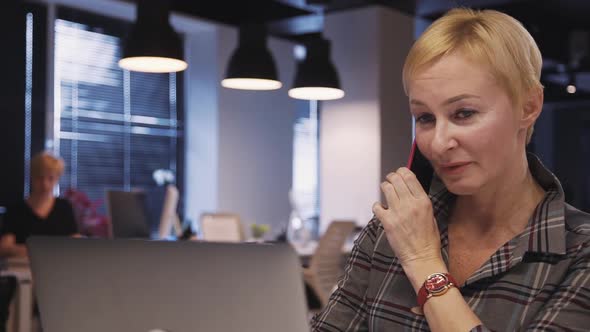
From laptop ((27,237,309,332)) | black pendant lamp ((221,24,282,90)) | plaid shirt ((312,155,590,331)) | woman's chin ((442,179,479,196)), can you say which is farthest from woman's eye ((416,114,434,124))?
black pendant lamp ((221,24,282,90))

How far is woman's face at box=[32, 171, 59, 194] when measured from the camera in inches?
188

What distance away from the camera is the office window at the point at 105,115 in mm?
6918

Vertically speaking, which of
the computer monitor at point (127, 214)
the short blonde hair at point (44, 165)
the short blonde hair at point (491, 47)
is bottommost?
the computer monitor at point (127, 214)

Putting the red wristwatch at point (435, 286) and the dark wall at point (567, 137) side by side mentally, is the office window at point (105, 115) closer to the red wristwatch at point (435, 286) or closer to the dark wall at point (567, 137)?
the red wristwatch at point (435, 286)

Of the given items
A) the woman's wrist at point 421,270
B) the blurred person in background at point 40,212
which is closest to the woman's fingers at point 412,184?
the woman's wrist at point 421,270

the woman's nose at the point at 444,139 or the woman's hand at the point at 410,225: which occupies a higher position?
the woman's nose at the point at 444,139

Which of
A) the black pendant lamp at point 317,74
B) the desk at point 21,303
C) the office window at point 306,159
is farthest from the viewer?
the office window at point 306,159

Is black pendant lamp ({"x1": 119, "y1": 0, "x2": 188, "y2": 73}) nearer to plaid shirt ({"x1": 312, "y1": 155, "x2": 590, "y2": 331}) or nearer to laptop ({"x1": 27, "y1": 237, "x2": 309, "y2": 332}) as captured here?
plaid shirt ({"x1": 312, "y1": 155, "x2": 590, "y2": 331})

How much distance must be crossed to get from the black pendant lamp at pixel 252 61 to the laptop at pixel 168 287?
4320 mm

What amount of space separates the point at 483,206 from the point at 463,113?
0.21 meters

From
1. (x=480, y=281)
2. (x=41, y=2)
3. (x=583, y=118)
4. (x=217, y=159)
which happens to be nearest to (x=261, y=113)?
(x=217, y=159)

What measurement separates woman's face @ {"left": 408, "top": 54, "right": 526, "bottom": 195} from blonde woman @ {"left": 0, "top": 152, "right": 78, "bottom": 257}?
157 inches

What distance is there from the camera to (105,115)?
723cm

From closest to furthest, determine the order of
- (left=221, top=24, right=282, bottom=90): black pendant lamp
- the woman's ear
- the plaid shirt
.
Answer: the plaid shirt → the woman's ear → (left=221, top=24, right=282, bottom=90): black pendant lamp
